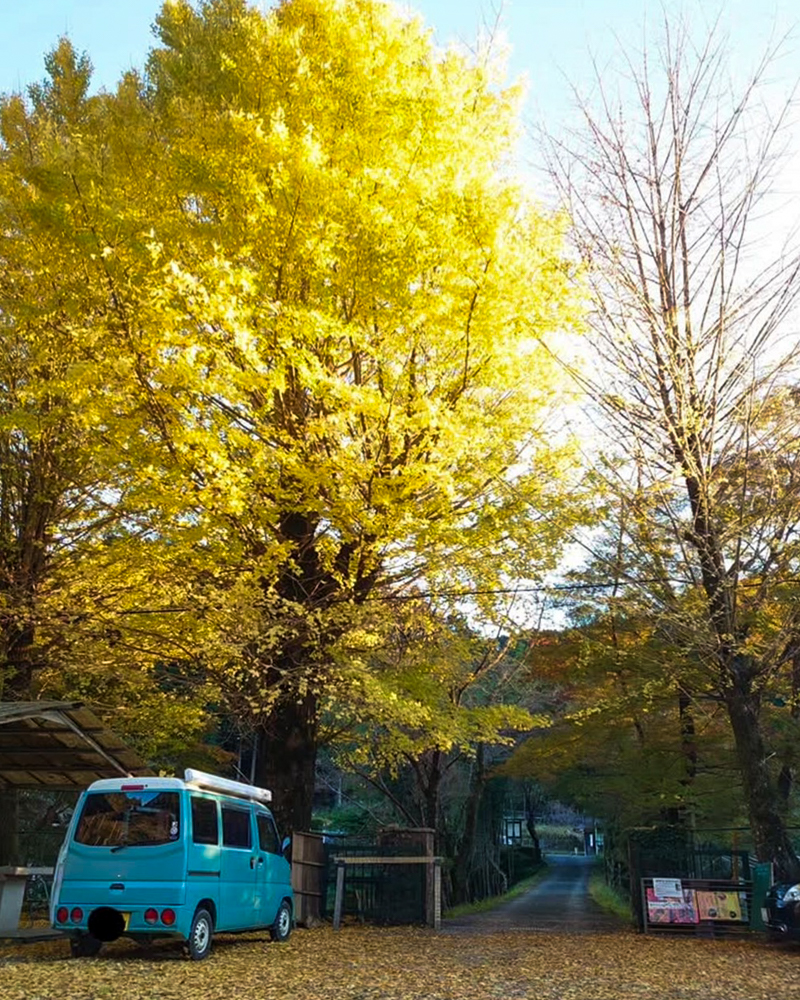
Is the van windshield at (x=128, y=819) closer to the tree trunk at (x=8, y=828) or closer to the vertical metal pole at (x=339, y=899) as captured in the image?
the tree trunk at (x=8, y=828)

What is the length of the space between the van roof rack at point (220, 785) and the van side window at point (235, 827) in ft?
0.67

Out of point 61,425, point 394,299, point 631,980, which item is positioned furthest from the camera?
point 61,425

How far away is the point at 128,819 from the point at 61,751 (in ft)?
8.15

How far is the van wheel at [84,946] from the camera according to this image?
800cm

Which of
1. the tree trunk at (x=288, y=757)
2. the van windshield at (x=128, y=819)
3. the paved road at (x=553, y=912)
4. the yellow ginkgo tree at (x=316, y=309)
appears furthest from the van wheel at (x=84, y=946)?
the paved road at (x=553, y=912)

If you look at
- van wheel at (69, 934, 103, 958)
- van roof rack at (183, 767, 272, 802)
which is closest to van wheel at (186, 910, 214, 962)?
van wheel at (69, 934, 103, 958)

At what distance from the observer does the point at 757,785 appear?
1095cm

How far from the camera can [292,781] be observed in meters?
11.7

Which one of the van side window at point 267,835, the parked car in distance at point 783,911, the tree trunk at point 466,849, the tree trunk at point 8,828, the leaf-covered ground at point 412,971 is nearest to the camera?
the leaf-covered ground at point 412,971

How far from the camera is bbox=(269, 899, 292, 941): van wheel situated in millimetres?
9992

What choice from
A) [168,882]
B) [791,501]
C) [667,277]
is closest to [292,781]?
[168,882]

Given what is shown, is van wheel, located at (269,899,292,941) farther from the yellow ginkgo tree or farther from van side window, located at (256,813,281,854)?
the yellow ginkgo tree

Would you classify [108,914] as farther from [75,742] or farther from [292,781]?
[292,781]

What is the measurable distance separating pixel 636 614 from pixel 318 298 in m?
6.27
